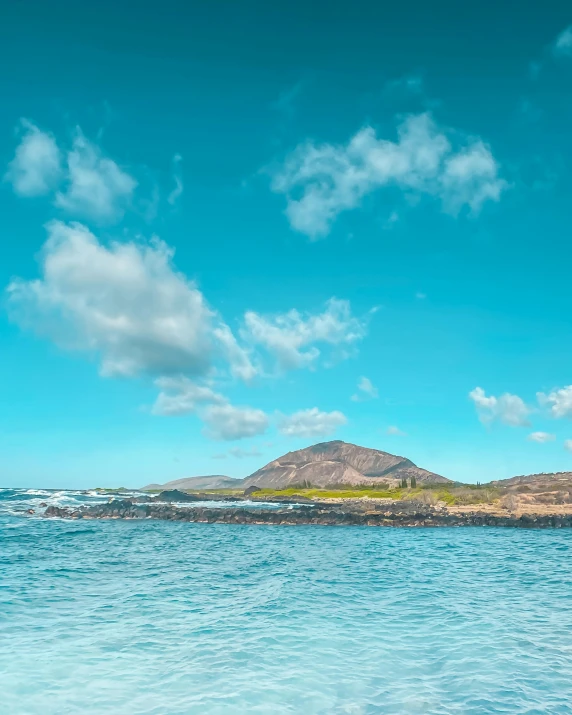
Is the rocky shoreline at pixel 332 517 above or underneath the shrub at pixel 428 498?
underneath

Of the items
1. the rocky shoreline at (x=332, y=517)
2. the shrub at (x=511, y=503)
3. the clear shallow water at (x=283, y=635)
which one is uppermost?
the shrub at (x=511, y=503)

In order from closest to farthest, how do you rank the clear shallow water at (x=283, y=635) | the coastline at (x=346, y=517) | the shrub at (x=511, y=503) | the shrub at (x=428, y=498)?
the clear shallow water at (x=283, y=635) → the coastline at (x=346, y=517) → the shrub at (x=511, y=503) → the shrub at (x=428, y=498)

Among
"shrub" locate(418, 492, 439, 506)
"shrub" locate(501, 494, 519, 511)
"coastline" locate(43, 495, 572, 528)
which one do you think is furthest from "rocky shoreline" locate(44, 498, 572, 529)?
"shrub" locate(418, 492, 439, 506)

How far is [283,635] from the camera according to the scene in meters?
16.8

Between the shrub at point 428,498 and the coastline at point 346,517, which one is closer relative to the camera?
the coastline at point 346,517

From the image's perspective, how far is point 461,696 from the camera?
11938 millimetres

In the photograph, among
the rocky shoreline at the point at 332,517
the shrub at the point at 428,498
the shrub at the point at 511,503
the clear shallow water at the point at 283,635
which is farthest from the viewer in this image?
the shrub at the point at 428,498

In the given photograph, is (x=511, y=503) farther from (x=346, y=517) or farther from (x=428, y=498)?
(x=346, y=517)

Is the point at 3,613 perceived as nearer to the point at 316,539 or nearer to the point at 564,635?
the point at 564,635

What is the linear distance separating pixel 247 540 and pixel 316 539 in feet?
21.3

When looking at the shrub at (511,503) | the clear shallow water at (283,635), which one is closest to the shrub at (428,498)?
the shrub at (511,503)

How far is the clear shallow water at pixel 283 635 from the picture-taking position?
1190cm

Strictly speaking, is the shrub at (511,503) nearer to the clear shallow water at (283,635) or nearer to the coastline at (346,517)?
the coastline at (346,517)

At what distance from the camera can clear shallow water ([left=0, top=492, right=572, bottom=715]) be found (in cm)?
1190
